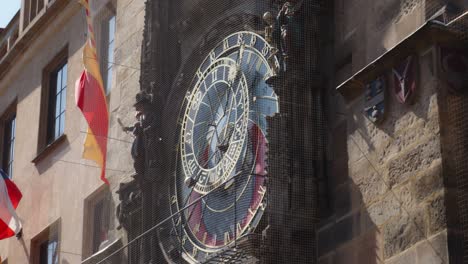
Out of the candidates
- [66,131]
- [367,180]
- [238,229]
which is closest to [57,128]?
[66,131]

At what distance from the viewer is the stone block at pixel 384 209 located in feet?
41.7

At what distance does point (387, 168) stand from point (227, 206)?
224cm

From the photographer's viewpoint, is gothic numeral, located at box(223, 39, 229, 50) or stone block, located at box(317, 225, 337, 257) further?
gothic numeral, located at box(223, 39, 229, 50)

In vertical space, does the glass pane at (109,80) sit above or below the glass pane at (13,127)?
below

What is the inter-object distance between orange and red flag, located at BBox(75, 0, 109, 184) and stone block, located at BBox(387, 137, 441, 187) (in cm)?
654

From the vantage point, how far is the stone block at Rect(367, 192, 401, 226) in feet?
41.7

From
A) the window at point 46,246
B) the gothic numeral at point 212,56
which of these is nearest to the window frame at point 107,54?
the window at point 46,246

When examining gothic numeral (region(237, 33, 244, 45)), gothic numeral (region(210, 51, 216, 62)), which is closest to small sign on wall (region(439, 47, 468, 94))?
gothic numeral (region(237, 33, 244, 45))

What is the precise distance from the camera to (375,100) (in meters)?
13.2

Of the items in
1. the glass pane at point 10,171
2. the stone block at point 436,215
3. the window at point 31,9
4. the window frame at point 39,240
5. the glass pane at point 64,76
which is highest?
the window at point 31,9

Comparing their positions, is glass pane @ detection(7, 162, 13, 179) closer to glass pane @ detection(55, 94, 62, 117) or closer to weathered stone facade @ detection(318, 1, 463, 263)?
glass pane @ detection(55, 94, 62, 117)

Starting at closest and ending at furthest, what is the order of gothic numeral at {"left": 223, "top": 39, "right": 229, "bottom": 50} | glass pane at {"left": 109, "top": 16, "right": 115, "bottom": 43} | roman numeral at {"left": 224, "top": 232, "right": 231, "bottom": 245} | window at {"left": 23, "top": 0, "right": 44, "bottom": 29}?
roman numeral at {"left": 224, "top": 232, "right": 231, "bottom": 245} < gothic numeral at {"left": 223, "top": 39, "right": 229, "bottom": 50} < glass pane at {"left": 109, "top": 16, "right": 115, "bottom": 43} < window at {"left": 23, "top": 0, "right": 44, "bottom": 29}

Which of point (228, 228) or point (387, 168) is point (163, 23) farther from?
point (387, 168)

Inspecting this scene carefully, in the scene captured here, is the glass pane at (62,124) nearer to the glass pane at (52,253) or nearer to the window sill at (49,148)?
the window sill at (49,148)
